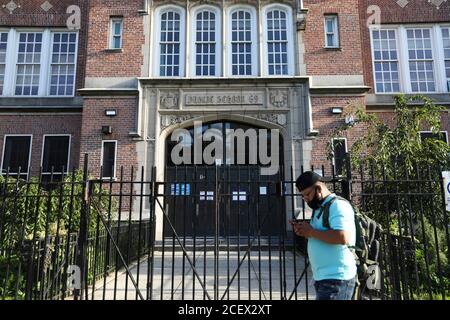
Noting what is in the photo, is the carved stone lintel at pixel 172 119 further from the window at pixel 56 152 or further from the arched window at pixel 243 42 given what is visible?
the window at pixel 56 152

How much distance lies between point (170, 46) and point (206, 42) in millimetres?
1386

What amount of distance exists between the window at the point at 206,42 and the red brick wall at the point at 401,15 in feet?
20.4

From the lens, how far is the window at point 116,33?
1367cm

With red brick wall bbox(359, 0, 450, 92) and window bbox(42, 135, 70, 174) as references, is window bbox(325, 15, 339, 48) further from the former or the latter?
window bbox(42, 135, 70, 174)

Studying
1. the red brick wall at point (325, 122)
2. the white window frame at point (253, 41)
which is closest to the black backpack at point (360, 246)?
the red brick wall at point (325, 122)

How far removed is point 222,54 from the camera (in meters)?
13.4

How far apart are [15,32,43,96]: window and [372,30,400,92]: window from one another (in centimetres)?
1401

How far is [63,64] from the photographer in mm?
14977

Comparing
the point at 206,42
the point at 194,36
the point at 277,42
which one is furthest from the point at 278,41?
the point at 194,36

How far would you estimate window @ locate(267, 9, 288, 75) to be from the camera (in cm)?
1348

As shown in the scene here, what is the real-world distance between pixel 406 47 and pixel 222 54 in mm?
7800
